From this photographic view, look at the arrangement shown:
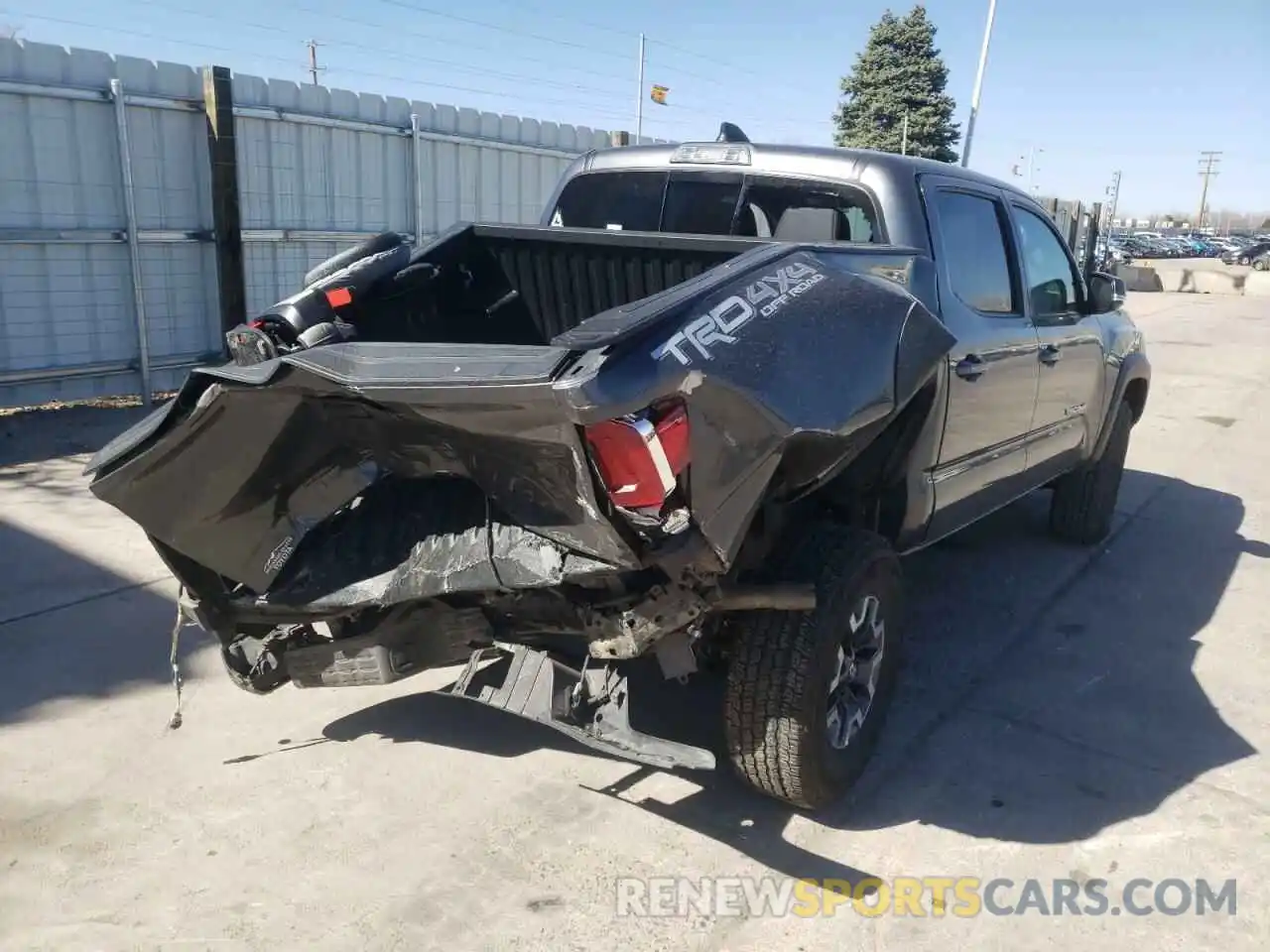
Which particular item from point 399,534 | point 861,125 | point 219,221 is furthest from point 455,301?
point 861,125

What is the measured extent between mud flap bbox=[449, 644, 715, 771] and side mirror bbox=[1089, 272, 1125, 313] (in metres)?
3.84

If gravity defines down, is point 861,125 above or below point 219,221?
above

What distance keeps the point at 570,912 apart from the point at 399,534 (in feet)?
3.81

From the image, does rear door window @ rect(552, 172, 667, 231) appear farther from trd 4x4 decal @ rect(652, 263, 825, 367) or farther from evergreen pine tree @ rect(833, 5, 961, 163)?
evergreen pine tree @ rect(833, 5, 961, 163)

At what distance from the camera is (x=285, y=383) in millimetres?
2656

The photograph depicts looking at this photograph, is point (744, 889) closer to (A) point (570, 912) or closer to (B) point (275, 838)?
(A) point (570, 912)

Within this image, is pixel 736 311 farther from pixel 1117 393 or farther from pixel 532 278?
pixel 1117 393

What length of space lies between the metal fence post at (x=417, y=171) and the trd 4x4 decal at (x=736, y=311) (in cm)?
816

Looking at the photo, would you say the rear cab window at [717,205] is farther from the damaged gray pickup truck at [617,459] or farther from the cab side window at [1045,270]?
the cab side window at [1045,270]

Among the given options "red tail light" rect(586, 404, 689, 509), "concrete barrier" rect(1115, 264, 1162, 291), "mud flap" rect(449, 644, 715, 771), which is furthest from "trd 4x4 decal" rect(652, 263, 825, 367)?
"concrete barrier" rect(1115, 264, 1162, 291)

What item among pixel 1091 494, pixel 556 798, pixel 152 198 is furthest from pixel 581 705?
pixel 152 198

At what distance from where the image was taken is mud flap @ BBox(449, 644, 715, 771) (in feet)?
9.24

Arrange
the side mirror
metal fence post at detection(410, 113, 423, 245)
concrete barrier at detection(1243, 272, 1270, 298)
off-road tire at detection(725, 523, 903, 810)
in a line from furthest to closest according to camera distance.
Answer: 1. concrete barrier at detection(1243, 272, 1270, 298)
2. metal fence post at detection(410, 113, 423, 245)
3. the side mirror
4. off-road tire at detection(725, 523, 903, 810)

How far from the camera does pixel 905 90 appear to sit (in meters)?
39.2
